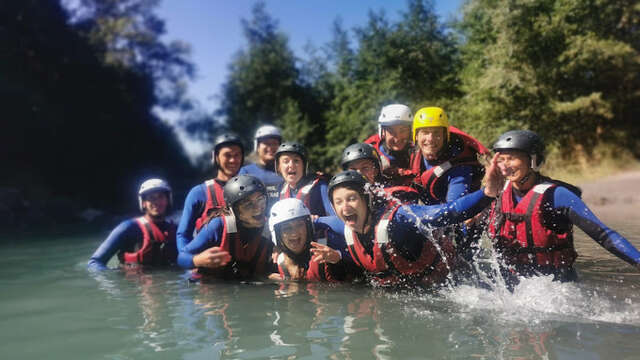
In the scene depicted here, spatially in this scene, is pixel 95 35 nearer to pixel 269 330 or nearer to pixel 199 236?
pixel 199 236

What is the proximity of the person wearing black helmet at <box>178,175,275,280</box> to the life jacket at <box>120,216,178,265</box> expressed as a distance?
4.90 feet

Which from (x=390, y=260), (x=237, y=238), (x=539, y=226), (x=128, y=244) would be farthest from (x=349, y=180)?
(x=128, y=244)

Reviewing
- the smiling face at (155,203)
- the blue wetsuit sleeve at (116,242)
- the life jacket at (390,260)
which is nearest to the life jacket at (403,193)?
the life jacket at (390,260)

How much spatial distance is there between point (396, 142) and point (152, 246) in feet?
14.1

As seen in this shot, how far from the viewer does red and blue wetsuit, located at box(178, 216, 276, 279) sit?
6719mm

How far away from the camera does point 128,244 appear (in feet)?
27.5

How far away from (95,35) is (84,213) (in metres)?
17.2

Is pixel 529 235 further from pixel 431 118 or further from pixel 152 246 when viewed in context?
pixel 152 246

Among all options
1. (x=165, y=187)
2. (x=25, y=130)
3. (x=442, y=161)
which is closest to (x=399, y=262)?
(x=442, y=161)

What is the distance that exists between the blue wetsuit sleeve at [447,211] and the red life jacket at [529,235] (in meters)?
0.61

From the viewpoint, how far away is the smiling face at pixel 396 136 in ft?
24.8

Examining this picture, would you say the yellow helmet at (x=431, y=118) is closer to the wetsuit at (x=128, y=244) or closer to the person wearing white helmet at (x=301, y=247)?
the person wearing white helmet at (x=301, y=247)

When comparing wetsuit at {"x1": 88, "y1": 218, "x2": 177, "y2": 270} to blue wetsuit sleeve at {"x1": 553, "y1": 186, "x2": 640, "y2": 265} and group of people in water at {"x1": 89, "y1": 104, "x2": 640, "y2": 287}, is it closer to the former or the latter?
group of people in water at {"x1": 89, "y1": 104, "x2": 640, "y2": 287}

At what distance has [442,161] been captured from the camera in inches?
274
